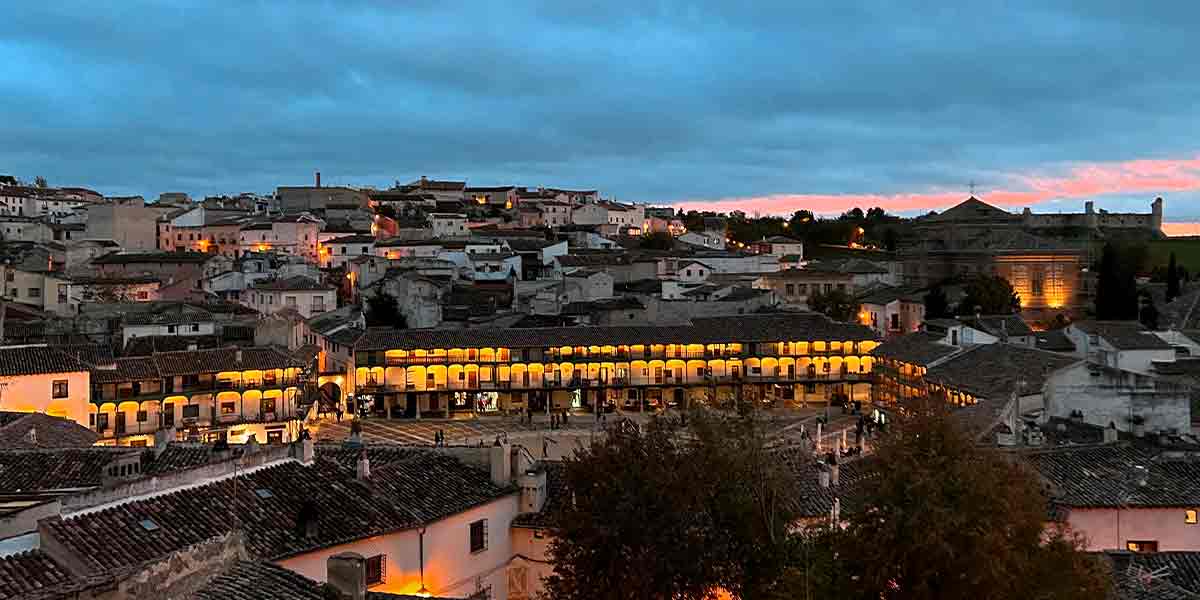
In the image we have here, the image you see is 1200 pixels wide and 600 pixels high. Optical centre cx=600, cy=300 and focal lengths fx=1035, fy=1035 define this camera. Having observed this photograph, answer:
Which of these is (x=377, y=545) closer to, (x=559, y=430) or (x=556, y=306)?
(x=559, y=430)

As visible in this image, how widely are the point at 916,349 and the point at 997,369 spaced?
9319mm

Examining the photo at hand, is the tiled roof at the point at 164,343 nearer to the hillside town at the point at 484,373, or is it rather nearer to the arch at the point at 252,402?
the hillside town at the point at 484,373

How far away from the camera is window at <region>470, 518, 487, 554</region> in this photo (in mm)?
18969

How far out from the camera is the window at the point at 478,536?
18969 mm

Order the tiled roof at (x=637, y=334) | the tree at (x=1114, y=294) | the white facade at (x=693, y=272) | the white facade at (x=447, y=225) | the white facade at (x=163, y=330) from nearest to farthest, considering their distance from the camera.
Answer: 1. the white facade at (x=163, y=330)
2. the tiled roof at (x=637, y=334)
3. the tree at (x=1114, y=294)
4. the white facade at (x=693, y=272)
5. the white facade at (x=447, y=225)

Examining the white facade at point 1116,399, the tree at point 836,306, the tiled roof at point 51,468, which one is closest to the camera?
the tiled roof at point 51,468

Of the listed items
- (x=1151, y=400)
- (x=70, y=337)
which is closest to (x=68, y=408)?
(x=70, y=337)

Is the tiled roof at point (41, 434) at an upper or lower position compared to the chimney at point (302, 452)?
lower

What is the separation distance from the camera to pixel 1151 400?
31.2m

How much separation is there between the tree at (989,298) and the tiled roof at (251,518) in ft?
176

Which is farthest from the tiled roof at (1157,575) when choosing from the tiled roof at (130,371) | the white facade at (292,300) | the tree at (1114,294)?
the white facade at (292,300)

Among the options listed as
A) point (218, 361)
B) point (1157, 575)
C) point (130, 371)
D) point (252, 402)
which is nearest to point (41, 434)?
point (130, 371)

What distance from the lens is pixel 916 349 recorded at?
4784 cm

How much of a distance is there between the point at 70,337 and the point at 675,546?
41.0 m
